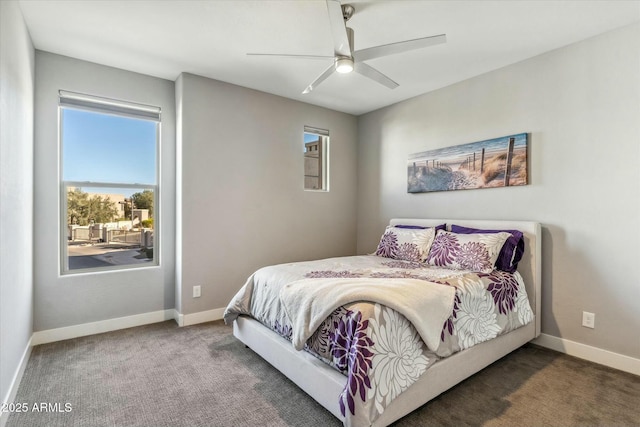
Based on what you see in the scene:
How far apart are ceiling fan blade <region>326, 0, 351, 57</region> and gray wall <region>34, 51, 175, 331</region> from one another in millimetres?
2273

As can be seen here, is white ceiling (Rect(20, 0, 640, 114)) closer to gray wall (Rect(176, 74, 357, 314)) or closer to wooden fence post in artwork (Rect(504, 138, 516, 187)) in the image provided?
gray wall (Rect(176, 74, 357, 314))

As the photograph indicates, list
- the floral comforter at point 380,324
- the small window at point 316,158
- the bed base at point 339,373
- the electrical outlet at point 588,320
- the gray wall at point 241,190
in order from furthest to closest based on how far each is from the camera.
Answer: the small window at point 316,158
the gray wall at point 241,190
the electrical outlet at point 588,320
the bed base at point 339,373
the floral comforter at point 380,324

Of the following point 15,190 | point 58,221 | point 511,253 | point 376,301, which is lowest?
point 376,301

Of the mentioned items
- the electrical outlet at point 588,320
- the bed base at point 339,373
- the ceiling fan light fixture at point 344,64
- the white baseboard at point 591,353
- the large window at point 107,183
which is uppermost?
the ceiling fan light fixture at point 344,64

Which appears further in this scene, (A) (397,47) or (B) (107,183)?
(B) (107,183)

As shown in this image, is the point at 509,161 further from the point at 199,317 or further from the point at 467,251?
the point at 199,317

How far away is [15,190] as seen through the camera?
217 cm

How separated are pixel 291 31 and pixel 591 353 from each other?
3580 millimetres

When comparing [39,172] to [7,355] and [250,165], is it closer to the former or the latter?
[7,355]

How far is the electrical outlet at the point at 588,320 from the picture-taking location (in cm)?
267

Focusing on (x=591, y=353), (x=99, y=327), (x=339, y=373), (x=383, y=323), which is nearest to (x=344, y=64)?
(x=383, y=323)

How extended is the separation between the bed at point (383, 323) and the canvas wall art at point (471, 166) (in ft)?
1.52

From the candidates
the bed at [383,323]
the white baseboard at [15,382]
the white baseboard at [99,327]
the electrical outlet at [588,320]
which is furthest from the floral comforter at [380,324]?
the white baseboard at [15,382]

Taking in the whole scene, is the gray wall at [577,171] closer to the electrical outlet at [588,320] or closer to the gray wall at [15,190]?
the electrical outlet at [588,320]
